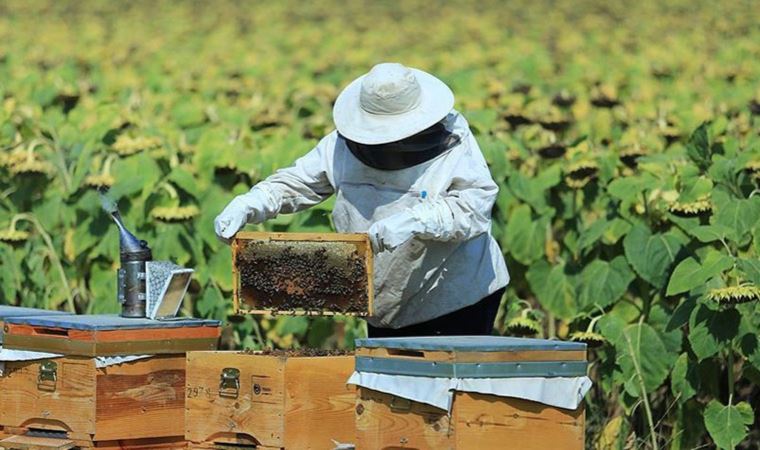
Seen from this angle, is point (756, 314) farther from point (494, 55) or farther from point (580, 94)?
point (494, 55)

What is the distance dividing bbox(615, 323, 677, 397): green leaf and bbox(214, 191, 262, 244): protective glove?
1.65 m

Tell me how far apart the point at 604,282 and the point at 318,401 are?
183cm

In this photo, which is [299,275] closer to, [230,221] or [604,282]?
Result: [230,221]

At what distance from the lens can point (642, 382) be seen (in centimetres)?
612

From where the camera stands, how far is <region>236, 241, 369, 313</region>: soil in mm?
5125

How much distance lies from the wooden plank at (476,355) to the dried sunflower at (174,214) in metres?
2.57

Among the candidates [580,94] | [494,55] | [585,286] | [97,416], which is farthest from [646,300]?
[494,55]

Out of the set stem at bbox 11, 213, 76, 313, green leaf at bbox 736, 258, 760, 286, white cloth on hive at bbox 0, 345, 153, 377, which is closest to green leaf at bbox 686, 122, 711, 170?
green leaf at bbox 736, 258, 760, 286

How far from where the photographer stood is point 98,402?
17.3 feet

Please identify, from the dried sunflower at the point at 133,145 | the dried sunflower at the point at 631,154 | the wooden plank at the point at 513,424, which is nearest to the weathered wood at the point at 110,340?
the wooden plank at the point at 513,424

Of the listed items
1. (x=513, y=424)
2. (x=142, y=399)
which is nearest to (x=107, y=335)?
(x=142, y=399)

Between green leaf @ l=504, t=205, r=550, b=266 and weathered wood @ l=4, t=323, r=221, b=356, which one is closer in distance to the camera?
weathered wood @ l=4, t=323, r=221, b=356

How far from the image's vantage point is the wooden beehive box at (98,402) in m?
5.29

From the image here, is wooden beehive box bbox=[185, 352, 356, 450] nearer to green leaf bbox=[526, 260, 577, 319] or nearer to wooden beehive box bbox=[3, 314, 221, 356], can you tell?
wooden beehive box bbox=[3, 314, 221, 356]
